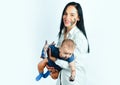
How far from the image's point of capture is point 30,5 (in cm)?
137

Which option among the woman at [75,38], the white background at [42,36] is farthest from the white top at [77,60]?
the white background at [42,36]

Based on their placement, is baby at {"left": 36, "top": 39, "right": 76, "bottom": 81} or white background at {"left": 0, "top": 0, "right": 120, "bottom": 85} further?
white background at {"left": 0, "top": 0, "right": 120, "bottom": 85}

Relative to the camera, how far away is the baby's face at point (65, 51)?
1.11 meters

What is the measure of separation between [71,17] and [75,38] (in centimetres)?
8

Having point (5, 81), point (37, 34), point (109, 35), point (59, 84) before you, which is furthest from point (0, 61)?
point (109, 35)

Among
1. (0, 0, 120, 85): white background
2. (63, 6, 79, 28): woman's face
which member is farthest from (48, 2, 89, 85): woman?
(0, 0, 120, 85): white background

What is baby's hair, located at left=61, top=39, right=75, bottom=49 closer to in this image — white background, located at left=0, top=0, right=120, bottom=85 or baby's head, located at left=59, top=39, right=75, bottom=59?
baby's head, located at left=59, top=39, right=75, bottom=59

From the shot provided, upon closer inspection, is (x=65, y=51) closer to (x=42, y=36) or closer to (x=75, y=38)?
(x=75, y=38)

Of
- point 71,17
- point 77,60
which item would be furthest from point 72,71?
point 71,17

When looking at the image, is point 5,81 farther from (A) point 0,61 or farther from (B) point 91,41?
(B) point 91,41

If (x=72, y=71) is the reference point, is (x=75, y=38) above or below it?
above

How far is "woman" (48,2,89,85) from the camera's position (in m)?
1.15

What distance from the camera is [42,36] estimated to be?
4.50 ft

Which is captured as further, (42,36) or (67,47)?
(42,36)
